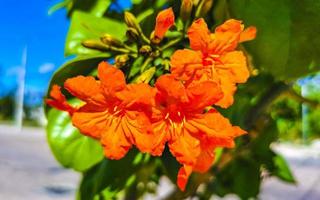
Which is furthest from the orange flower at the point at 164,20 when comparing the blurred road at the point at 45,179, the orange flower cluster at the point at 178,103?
the blurred road at the point at 45,179

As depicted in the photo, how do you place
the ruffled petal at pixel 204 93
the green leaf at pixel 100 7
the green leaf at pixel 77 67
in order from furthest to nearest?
the green leaf at pixel 100 7
the green leaf at pixel 77 67
the ruffled petal at pixel 204 93

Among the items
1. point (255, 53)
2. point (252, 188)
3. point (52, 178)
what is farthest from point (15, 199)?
point (255, 53)

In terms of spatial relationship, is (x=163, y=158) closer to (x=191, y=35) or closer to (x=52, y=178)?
(x=191, y=35)

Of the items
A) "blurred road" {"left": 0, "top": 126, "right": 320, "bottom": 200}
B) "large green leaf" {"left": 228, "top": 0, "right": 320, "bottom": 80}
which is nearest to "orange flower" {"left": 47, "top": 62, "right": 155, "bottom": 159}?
"large green leaf" {"left": 228, "top": 0, "right": 320, "bottom": 80}

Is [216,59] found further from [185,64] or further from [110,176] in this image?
[110,176]

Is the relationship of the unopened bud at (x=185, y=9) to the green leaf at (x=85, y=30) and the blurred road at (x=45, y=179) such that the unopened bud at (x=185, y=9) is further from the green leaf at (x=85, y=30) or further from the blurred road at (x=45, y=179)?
the blurred road at (x=45, y=179)

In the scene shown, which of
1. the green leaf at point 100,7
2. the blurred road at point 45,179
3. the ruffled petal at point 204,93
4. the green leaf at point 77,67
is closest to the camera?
the ruffled petal at point 204,93

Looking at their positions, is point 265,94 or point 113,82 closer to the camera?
point 113,82
